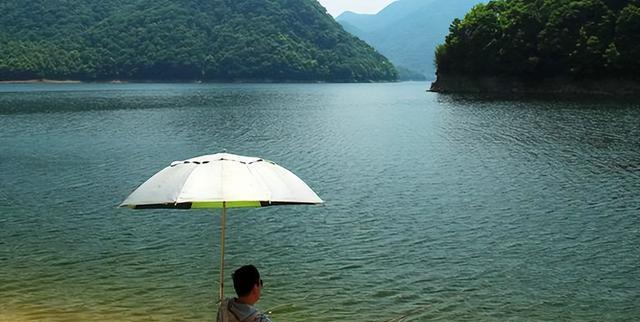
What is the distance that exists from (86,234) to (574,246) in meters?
16.3

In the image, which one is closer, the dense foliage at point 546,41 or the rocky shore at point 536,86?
the rocky shore at point 536,86

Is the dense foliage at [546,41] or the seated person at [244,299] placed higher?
the dense foliage at [546,41]

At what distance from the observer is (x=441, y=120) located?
75312 millimetres

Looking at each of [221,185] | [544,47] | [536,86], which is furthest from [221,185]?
[536,86]

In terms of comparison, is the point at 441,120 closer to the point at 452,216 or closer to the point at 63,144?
the point at 63,144

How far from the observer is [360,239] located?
22.5 metres

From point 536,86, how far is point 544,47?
753 cm

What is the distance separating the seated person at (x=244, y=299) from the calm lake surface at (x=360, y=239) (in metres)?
8.21

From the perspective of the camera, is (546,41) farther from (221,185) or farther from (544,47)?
(221,185)

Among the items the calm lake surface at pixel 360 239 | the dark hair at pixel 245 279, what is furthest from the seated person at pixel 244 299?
the calm lake surface at pixel 360 239

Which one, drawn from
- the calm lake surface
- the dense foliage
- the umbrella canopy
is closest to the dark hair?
the umbrella canopy

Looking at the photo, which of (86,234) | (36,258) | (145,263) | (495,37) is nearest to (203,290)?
(145,263)

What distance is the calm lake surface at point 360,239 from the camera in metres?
16.5

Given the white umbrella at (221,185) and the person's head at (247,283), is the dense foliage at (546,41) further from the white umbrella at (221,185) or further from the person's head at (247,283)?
the person's head at (247,283)
